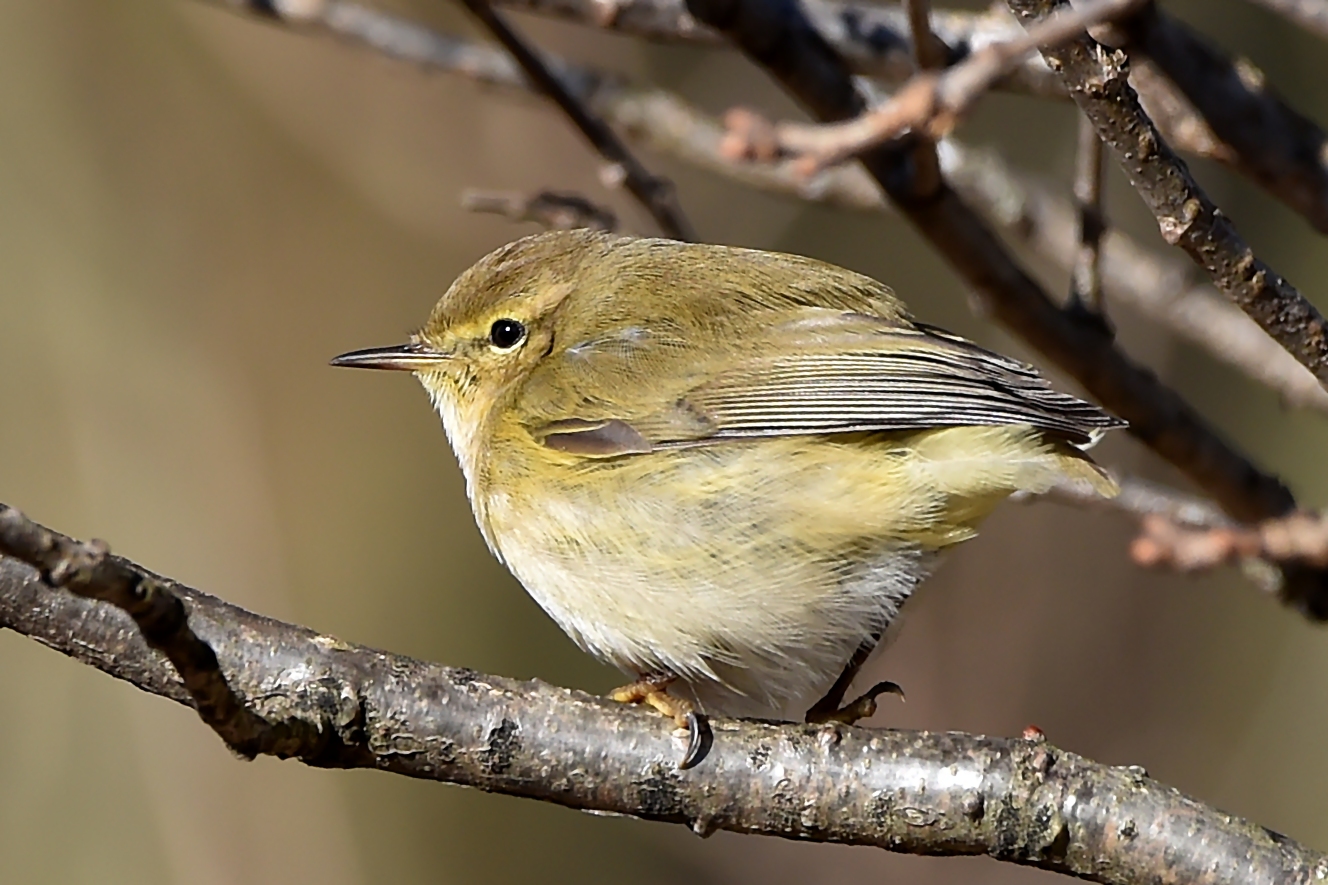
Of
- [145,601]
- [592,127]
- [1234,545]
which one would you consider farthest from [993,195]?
[145,601]

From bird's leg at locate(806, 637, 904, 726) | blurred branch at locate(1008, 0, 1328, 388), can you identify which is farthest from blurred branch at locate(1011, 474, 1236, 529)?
blurred branch at locate(1008, 0, 1328, 388)

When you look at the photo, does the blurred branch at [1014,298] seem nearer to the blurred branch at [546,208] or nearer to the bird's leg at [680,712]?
the blurred branch at [546,208]

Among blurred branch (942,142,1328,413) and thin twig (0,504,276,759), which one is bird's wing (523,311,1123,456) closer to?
blurred branch (942,142,1328,413)

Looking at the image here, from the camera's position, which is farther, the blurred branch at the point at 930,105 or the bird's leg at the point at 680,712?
the bird's leg at the point at 680,712

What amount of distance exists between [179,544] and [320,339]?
1.52 metres

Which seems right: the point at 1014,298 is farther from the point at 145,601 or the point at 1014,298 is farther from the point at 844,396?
the point at 145,601

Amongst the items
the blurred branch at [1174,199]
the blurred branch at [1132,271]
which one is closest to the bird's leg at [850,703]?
the blurred branch at [1174,199]

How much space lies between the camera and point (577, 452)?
3.56m

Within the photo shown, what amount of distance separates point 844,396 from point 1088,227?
29.5 inches

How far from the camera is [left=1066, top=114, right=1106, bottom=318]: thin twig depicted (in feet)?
11.3

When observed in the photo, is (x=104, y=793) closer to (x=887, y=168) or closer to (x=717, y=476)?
(x=717, y=476)

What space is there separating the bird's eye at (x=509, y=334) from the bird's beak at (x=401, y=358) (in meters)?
0.17

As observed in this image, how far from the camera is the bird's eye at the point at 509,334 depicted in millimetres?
4121

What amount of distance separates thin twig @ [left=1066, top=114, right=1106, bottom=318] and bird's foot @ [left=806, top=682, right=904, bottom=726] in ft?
3.44
